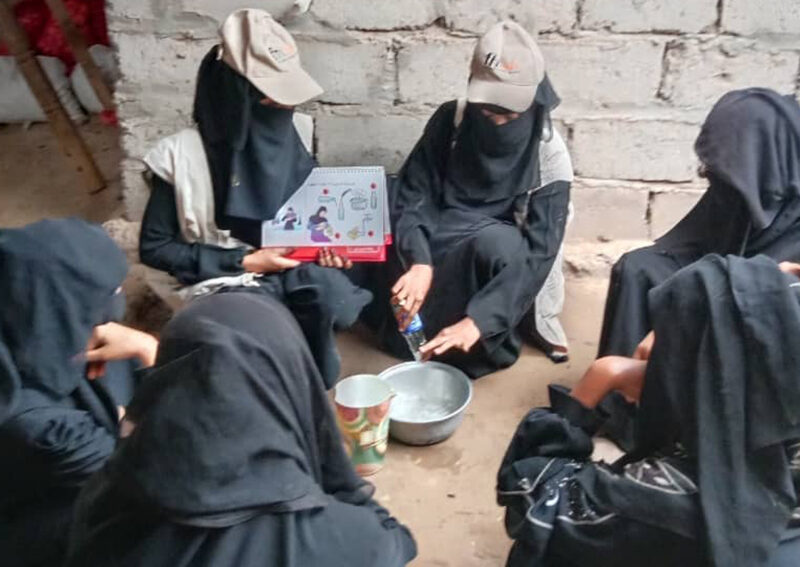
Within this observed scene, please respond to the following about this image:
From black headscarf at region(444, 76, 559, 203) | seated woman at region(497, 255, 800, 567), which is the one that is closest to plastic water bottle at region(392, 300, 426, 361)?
black headscarf at region(444, 76, 559, 203)

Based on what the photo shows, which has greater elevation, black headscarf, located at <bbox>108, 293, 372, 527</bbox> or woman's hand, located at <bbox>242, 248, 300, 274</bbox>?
black headscarf, located at <bbox>108, 293, 372, 527</bbox>

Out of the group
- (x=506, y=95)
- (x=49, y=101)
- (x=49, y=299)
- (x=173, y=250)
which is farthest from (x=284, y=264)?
(x=49, y=101)

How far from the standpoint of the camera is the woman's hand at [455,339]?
3.04 meters

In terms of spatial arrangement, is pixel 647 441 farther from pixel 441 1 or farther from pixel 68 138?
pixel 68 138

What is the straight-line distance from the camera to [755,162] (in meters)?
2.82

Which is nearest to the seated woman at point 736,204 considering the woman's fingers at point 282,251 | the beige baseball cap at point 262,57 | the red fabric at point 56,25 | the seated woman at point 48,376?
the woman's fingers at point 282,251

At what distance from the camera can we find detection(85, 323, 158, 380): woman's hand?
2.25 meters

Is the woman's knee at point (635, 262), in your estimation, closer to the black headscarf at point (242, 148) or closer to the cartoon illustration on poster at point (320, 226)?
the cartoon illustration on poster at point (320, 226)

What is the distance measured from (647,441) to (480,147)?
169 cm

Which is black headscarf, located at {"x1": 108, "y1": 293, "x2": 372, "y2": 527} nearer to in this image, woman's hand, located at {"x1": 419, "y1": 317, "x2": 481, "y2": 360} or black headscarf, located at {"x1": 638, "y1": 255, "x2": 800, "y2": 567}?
black headscarf, located at {"x1": 638, "y1": 255, "x2": 800, "y2": 567}

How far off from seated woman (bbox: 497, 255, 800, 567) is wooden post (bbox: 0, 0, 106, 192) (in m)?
3.39

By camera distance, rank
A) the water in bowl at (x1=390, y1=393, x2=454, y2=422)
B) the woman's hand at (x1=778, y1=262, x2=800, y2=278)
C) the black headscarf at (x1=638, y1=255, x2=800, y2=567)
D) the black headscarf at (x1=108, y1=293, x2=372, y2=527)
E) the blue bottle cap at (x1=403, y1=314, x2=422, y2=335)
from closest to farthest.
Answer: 1. the black headscarf at (x1=108, y1=293, x2=372, y2=527)
2. the black headscarf at (x1=638, y1=255, x2=800, y2=567)
3. the woman's hand at (x1=778, y1=262, x2=800, y2=278)
4. the water in bowl at (x1=390, y1=393, x2=454, y2=422)
5. the blue bottle cap at (x1=403, y1=314, x2=422, y2=335)

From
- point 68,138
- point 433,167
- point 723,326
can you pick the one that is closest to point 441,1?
point 433,167

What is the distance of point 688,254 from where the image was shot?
3125 mm
